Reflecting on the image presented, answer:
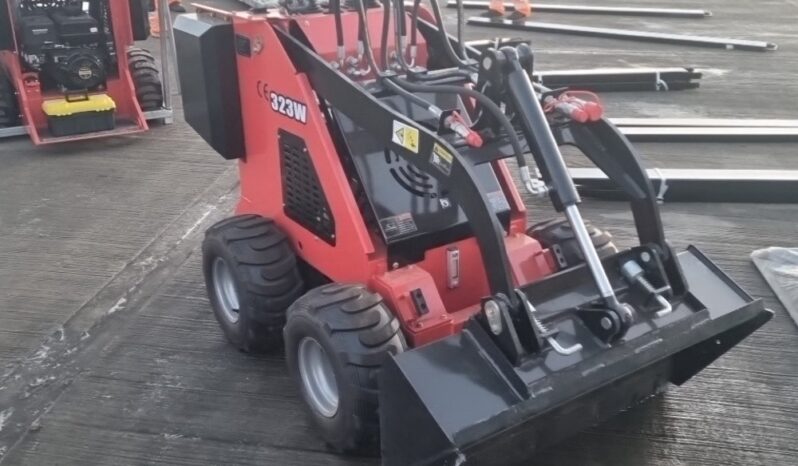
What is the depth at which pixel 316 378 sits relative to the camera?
3.49 m

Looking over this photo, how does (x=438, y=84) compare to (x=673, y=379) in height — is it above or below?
above

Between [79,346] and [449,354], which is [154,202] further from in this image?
[449,354]

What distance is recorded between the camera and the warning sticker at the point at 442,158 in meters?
2.95

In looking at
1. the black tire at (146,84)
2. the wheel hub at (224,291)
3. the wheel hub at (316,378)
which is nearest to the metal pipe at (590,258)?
the wheel hub at (316,378)

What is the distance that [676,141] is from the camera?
7492mm

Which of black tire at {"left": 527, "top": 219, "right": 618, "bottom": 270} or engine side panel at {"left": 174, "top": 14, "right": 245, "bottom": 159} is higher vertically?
engine side panel at {"left": 174, "top": 14, "right": 245, "bottom": 159}

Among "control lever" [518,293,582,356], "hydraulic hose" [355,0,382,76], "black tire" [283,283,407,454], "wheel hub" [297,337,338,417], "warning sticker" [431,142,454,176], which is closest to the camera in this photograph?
"control lever" [518,293,582,356]

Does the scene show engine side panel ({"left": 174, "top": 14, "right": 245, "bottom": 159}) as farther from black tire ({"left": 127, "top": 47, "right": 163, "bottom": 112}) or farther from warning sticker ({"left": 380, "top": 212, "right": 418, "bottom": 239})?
black tire ({"left": 127, "top": 47, "right": 163, "bottom": 112})

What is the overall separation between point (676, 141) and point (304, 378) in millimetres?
5135

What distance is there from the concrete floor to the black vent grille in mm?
741

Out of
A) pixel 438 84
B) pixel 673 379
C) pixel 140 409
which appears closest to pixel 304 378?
pixel 140 409

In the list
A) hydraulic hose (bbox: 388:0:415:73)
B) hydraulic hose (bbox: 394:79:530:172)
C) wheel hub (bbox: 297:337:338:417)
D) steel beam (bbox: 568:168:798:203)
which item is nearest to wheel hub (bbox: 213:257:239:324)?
wheel hub (bbox: 297:337:338:417)

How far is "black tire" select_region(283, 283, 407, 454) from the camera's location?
3072 millimetres

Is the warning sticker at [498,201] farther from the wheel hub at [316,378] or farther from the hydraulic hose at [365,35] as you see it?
the wheel hub at [316,378]
